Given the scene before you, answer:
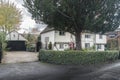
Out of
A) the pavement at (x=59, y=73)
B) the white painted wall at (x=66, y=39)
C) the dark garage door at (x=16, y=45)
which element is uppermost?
the white painted wall at (x=66, y=39)

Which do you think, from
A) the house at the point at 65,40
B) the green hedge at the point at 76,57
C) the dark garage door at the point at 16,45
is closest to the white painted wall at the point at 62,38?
the house at the point at 65,40

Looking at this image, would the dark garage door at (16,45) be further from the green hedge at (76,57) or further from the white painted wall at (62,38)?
the green hedge at (76,57)

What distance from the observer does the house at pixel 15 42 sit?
40.7 meters

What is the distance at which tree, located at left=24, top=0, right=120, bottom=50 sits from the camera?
16.3 metres

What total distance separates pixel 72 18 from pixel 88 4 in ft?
6.50

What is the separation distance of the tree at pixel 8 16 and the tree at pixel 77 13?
1998 centimetres

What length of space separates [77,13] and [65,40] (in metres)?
17.3

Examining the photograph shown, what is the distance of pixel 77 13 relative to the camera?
17062 millimetres

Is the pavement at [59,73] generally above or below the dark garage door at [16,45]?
below

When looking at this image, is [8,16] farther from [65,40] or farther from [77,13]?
[77,13]

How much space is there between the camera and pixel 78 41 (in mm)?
19844

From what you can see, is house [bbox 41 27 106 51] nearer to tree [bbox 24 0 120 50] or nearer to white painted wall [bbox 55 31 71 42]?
white painted wall [bbox 55 31 71 42]

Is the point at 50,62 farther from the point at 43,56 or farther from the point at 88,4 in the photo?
the point at 88,4

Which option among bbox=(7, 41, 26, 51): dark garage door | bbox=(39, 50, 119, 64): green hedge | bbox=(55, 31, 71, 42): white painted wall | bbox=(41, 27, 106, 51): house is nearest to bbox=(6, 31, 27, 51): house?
bbox=(7, 41, 26, 51): dark garage door
